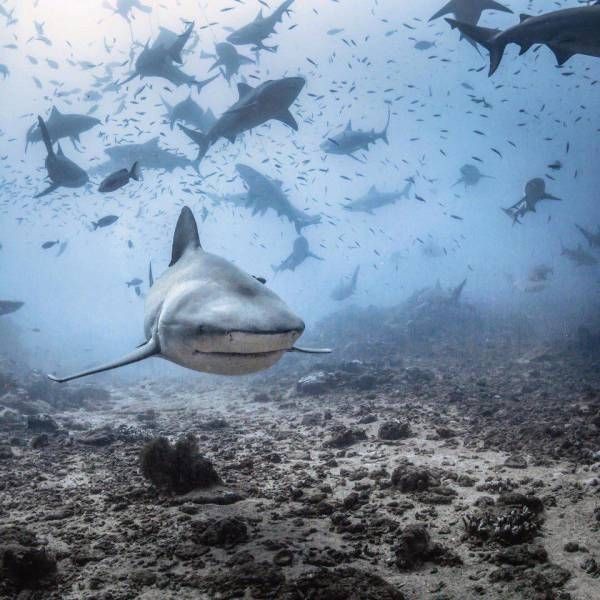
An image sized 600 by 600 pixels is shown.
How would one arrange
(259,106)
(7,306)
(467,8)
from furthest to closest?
(7,306), (467,8), (259,106)

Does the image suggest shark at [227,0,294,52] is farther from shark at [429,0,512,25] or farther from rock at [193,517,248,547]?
rock at [193,517,248,547]

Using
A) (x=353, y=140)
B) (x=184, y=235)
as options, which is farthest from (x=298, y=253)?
(x=184, y=235)

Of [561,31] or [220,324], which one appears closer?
[220,324]

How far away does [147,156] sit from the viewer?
69.5ft

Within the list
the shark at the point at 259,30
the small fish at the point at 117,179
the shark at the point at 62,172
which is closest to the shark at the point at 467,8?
the shark at the point at 259,30

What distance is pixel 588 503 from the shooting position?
3.69 metres


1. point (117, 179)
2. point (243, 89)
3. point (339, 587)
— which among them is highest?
point (243, 89)

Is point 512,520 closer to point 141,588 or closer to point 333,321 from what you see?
point 141,588

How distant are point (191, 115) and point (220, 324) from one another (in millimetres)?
20225

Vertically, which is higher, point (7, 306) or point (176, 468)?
point (176, 468)

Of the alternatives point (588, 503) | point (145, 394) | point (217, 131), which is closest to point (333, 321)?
point (145, 394)

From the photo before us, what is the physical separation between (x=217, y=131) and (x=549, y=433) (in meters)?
9.87

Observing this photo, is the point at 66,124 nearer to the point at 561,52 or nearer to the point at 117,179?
the point at 117,179

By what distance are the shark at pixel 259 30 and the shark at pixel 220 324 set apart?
36.8 ft
